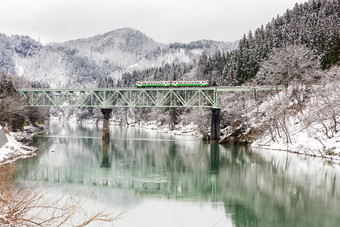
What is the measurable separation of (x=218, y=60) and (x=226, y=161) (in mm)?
83421

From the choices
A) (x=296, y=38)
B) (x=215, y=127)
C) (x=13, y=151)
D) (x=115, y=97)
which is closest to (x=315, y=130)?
(x=215, y=127)

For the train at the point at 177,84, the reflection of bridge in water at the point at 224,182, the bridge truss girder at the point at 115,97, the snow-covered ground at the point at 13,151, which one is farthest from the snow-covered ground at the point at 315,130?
the snow-covered ground at the point at 13,151

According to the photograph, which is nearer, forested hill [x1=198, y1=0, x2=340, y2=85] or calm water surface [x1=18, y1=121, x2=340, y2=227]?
calm water surface [x1=18, y1=121, x2=340, y2=227]

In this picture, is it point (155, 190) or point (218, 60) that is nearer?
point (155, 190)

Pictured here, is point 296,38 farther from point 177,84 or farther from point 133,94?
point 133,94

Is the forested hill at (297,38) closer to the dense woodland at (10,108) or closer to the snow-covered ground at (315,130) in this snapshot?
the snow-covered ground at (315,130)

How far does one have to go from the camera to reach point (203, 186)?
25359mm

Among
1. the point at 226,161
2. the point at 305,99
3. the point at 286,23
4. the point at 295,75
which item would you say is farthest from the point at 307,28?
the point at 226,161

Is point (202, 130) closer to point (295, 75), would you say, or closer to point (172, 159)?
point (295, 75)

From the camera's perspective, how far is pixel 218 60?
116812 millimetres

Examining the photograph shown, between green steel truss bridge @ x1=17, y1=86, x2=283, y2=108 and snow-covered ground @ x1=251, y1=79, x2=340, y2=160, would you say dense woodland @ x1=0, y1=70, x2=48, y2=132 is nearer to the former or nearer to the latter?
green steel truss bridge @ x1=17, y1=86, x2=283, y2=108

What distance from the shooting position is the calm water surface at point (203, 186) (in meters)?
17.1

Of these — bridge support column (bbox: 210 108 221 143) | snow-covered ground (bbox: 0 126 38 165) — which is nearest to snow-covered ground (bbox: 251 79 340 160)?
bridge support column (bbox: 210 108 221 143)

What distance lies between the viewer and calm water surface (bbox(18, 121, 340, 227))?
673 inches
